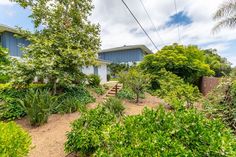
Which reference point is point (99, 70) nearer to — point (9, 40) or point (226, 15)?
point (9, 40)

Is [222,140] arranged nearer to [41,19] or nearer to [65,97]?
[65,97]

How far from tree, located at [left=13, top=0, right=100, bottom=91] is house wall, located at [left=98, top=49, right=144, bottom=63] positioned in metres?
17.5

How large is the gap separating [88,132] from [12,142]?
1548 mm

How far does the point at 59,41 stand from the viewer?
11781mm

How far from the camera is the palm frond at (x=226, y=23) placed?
13.1 m

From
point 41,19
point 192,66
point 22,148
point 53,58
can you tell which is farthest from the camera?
point 192,66

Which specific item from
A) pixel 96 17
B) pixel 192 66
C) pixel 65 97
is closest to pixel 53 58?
pixel 65 97

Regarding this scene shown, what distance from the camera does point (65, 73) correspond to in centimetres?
1106

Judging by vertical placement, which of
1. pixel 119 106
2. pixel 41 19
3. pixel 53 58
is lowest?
pixel 119 106

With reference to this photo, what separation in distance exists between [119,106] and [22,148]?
17.5ft

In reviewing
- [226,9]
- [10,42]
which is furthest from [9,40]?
[226,9]

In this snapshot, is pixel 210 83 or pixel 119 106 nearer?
pixel 119 106

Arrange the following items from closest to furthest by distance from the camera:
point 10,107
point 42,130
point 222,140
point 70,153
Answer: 1. point 222,140
2. point 70,153
3. point 42,130
4. point 10,107

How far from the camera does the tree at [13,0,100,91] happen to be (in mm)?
10125
